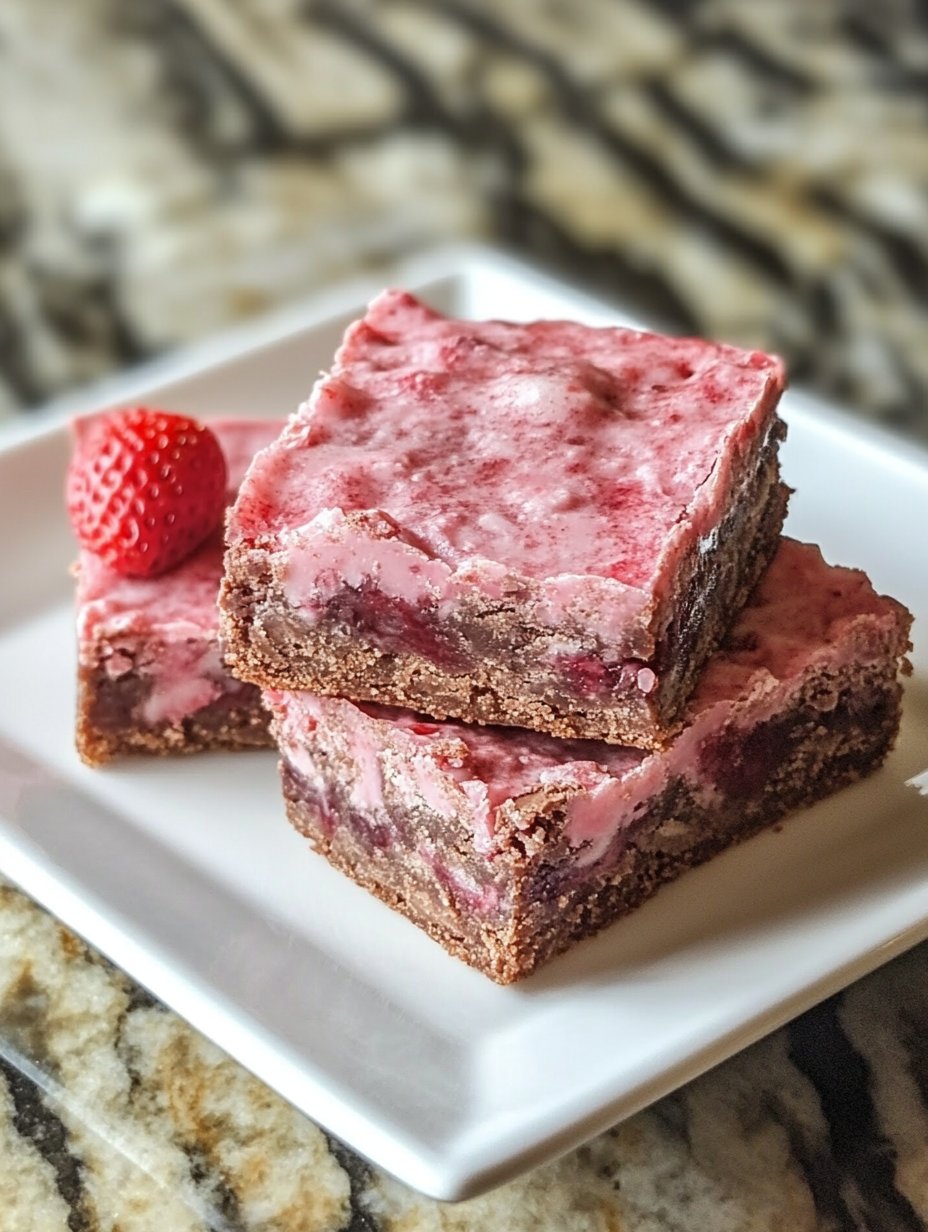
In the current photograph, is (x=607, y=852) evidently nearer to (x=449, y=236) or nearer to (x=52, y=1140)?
(x=52, y=1140)

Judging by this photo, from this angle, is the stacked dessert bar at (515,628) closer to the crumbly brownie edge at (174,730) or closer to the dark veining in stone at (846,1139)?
the crumbly brownie edge at (174,730)

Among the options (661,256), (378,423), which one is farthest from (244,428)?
(661,256)

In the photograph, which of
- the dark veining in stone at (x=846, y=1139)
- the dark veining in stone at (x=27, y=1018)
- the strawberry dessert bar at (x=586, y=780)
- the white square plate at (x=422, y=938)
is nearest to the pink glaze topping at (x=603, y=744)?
the strawberry dessert bar at (x=586, y=780)

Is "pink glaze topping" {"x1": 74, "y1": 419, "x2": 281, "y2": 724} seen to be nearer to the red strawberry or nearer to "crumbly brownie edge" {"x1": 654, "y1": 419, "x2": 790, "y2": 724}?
the red strawberry

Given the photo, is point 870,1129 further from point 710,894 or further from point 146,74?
point 146,74

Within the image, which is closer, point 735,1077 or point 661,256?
point 735,1077

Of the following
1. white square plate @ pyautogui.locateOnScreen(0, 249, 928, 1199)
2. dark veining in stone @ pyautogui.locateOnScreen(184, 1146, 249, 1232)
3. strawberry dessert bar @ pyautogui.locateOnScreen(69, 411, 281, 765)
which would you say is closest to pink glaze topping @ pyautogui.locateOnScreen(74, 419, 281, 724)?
strawberry dessert bar @ pyautogui.locateOnScreen(69, 411, 281, 765)
